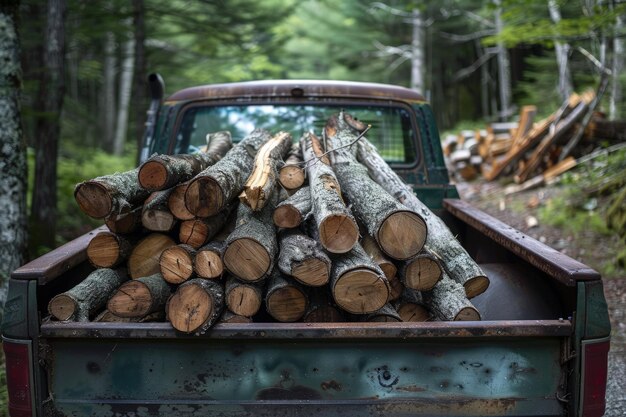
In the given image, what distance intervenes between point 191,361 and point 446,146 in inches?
509

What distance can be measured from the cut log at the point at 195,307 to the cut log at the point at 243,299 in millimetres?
41

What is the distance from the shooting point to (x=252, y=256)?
2.56 metres

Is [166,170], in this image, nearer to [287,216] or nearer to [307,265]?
[287,216]

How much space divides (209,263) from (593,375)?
1.60 metres

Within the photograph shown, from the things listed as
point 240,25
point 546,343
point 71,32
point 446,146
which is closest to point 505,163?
point 446,146

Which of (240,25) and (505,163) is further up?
(240,25)

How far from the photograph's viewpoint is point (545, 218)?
30.4 feet

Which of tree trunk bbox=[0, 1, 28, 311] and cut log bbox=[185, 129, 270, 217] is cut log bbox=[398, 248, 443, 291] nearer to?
cut log bbox=[185, 129, 270, 217]

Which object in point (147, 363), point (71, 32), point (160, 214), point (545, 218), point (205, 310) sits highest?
point (71, 32)

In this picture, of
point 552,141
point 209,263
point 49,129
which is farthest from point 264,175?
point 552,141

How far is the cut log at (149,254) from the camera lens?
2.95 metres

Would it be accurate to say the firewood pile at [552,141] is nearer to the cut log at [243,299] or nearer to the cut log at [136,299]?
the cut log at [243,299]

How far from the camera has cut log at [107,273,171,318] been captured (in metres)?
2.65

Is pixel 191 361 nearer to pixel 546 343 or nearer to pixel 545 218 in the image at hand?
pixel 546 343
